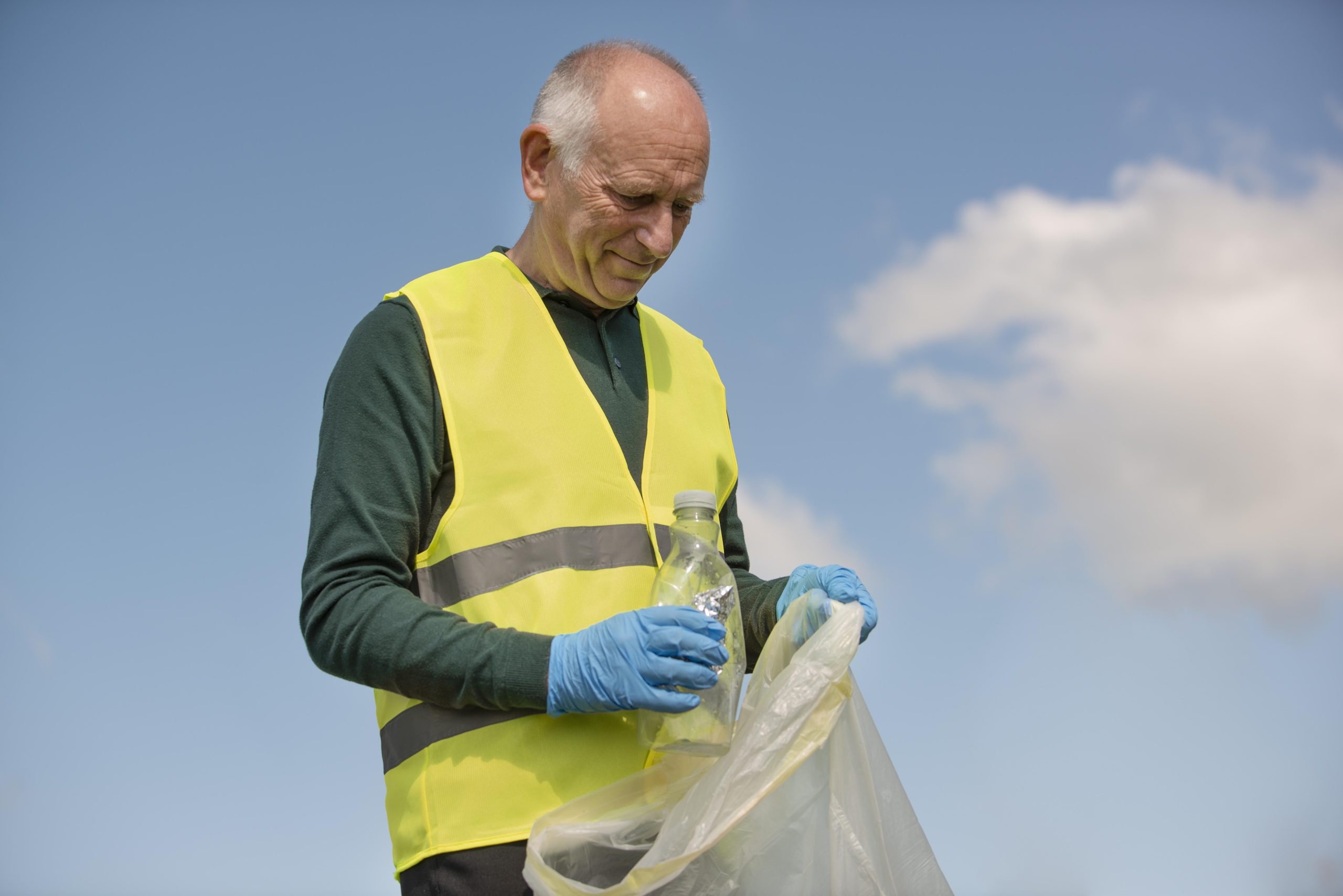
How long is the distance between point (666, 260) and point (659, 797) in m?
1.24

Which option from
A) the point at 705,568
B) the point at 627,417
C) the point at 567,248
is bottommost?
the point at 705,568

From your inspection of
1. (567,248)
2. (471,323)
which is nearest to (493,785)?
(471,323)

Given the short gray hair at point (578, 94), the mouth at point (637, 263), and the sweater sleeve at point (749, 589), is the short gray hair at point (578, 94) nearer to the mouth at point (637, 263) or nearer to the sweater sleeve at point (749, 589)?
the mouth at point (637, 263)

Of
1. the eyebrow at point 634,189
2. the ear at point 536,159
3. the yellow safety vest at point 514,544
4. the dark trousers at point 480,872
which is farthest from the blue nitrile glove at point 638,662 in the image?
the ear at point 536,159

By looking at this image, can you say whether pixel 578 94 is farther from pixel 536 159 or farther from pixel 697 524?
pixel 697 524

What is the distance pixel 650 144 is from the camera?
8.12ft

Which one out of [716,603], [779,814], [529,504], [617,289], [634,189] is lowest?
[779,814]

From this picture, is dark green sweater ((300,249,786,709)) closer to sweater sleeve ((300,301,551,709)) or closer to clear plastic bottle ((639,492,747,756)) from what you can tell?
sweater sleeve ((300,301,551,709))

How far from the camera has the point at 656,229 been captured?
254 centimetres

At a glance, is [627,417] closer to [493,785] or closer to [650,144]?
[650,144]

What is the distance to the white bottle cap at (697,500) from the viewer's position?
7.31ft

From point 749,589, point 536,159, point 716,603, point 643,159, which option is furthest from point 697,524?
point 536,159

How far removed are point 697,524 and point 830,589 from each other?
0.40 meters

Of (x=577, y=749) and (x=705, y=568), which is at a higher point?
(x=705, y=568)
